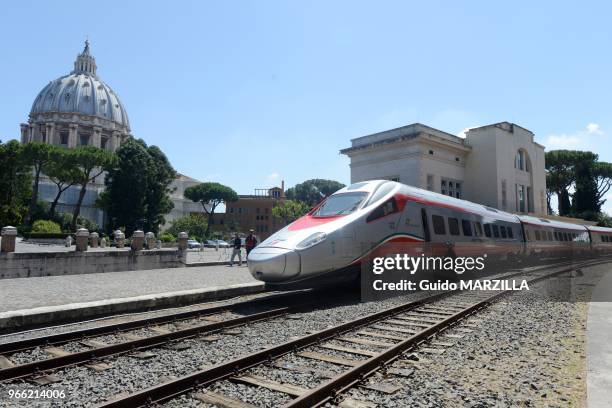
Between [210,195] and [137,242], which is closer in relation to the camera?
[137,242]

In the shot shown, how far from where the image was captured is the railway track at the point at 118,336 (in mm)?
→ 4734

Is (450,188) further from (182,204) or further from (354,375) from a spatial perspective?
(182,204)

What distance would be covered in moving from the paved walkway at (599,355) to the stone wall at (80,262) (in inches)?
615

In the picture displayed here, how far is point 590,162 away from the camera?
66500 mm

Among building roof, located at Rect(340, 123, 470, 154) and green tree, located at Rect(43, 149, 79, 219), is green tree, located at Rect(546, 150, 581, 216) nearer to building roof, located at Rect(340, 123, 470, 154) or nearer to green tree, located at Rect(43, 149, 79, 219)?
building roof, located at Rect(340, 123, 470, 154)

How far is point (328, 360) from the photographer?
5.09 m

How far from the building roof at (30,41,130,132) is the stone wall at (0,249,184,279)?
4731 inches

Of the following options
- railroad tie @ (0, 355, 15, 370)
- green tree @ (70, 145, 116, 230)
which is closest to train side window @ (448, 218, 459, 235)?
railroad tie @ (0, 355, 15, 370)

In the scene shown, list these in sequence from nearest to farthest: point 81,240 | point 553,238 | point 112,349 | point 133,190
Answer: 1. point 112,349
2. point 81,240
3. point 553,238
4. point 133,190

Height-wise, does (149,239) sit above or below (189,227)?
below

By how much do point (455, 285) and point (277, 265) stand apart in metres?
7.74

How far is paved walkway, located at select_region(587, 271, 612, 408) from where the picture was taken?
393 centimetres

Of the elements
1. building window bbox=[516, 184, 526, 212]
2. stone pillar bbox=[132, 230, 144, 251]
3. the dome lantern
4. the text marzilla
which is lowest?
the text marzilla

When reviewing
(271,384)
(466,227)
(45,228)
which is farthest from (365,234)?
(45,228)
